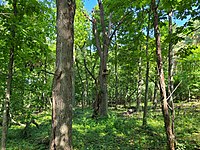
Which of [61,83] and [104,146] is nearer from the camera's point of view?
[61,83]

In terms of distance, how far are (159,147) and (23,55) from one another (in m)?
6.46

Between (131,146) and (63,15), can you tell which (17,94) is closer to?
(131,146)

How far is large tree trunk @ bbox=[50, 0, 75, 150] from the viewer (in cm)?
354

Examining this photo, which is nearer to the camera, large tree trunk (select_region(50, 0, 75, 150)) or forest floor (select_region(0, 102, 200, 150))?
large tree trunk (select_region(50, 0, 75, 150))

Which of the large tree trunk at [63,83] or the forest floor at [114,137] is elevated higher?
the large tree trunk at [63,83]

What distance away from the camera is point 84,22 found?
22609 mm

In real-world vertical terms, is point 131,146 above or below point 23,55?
below

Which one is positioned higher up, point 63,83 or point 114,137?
point 63,83

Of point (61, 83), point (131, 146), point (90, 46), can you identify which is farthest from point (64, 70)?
point (90, 46)

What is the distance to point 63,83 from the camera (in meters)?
3.69

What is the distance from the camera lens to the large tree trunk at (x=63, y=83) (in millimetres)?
3535

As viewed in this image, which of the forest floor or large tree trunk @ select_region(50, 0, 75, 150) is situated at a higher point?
large tree trunk @ select_region(50, 0, 75, 150)

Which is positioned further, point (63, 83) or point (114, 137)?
point (114, 137)

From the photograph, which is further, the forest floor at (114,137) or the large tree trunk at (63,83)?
the forest floor at (114,137)
